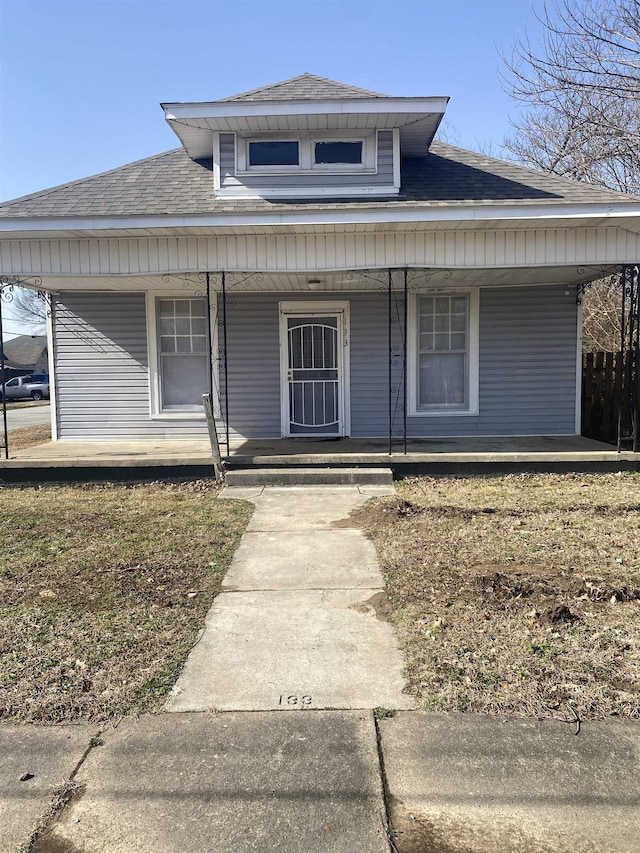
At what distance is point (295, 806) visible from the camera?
7.79 feet

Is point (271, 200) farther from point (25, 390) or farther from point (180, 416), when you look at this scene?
point (25, 390)

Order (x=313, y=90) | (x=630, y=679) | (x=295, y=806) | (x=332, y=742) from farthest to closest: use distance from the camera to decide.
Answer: (x=313, y=90), (x=630, y=679), (x=332, y=742), (x=295, y=806)

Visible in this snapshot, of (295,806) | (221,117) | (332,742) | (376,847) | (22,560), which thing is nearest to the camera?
(376,847)

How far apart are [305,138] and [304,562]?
6807 mm

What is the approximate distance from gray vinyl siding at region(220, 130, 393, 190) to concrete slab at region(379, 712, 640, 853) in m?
8.03

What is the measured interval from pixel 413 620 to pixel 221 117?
7717mm

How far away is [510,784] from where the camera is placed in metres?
2.49

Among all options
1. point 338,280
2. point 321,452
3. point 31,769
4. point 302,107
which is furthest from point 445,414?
point 31,769

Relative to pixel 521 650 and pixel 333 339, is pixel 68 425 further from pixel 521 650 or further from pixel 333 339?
pixel 521 650

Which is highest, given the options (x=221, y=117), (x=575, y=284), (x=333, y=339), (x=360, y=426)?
(x=221, y=117)

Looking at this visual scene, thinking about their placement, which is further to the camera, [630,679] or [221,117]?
[221,117]

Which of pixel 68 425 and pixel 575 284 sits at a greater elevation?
pixel 575 284

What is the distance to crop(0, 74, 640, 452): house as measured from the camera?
26.2 ft

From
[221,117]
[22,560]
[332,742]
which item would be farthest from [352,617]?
[221,117]
